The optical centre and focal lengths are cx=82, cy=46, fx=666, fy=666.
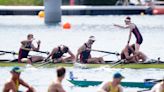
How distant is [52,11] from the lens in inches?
2115

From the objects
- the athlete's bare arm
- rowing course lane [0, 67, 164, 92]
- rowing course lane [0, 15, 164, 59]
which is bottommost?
rowing course lane [0, 15, 164, 59]

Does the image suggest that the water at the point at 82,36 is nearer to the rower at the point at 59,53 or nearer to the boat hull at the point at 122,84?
the boat hull at the point at 122,84

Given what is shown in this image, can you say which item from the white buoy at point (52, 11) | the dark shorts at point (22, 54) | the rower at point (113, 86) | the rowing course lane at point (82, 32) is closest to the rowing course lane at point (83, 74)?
the dark shorts at point (22, 54)

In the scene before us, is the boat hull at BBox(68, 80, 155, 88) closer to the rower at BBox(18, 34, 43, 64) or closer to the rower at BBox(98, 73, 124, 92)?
the rower at BBox(18, 34, 43, 64)

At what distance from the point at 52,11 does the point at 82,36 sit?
6.83 meters

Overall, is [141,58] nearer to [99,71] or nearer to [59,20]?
[99,71]

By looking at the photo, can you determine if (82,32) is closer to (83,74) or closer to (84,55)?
(84,55)

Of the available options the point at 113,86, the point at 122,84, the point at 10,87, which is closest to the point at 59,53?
the point at 122,84

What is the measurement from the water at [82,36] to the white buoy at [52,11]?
0.78 meters

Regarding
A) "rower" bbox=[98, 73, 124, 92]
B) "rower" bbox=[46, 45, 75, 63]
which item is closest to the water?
"rower" bbox=[46, 45, 75, 63]

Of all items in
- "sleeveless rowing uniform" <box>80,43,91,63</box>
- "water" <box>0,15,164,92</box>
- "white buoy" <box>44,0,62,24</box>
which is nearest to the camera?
"water" <box>0,15,164,92</box>

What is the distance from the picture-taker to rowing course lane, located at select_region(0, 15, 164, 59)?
4088 cm

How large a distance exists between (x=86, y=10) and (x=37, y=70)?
3526cm

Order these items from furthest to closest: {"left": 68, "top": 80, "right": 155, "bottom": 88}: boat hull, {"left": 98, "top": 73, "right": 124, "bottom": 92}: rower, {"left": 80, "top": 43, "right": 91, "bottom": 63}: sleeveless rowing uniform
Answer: {"left": 80, "top": 43, "right": 91, "bottom": 63}: sleeveless rowing uniform, {"left": 68, "top": 80, "right": 155, "bottom": 88}: boat hull, {"left": 98, "top": 73, "right": 124, "bottom": 92}: rower
